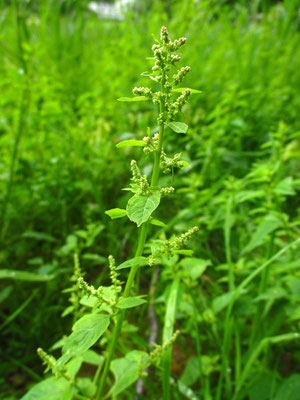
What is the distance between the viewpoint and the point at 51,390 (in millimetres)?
871

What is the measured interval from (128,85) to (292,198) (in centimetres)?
147

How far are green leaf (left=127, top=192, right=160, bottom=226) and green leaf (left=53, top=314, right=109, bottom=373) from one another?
9.6 inches

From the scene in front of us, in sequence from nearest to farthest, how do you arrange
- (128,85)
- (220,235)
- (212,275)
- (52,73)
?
(212,275)
(220,235)
(128,85)
(52,73)

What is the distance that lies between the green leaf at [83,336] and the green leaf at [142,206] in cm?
24

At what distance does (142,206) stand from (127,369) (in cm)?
58

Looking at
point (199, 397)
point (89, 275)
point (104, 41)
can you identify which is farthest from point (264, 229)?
point (104, 41)

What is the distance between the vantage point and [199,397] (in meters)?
1.28

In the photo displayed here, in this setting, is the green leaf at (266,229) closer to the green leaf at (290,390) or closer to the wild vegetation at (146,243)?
the wild vegetation at (146,243)

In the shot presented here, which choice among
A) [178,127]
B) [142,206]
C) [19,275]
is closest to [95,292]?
[142,206]

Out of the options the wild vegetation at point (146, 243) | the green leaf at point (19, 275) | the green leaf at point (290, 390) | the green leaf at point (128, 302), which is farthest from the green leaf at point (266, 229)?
the green leaf at point (19, 275)

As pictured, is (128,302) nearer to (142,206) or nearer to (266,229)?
(142,206)

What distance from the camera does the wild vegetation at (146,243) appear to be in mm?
756

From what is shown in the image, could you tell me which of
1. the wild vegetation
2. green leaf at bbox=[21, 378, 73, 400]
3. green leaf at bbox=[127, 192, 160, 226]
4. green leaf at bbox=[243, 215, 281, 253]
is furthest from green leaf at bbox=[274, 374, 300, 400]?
green leaf at bbox=[127, 192, 160, 226]

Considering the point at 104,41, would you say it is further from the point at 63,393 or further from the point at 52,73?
the point at 63,393
